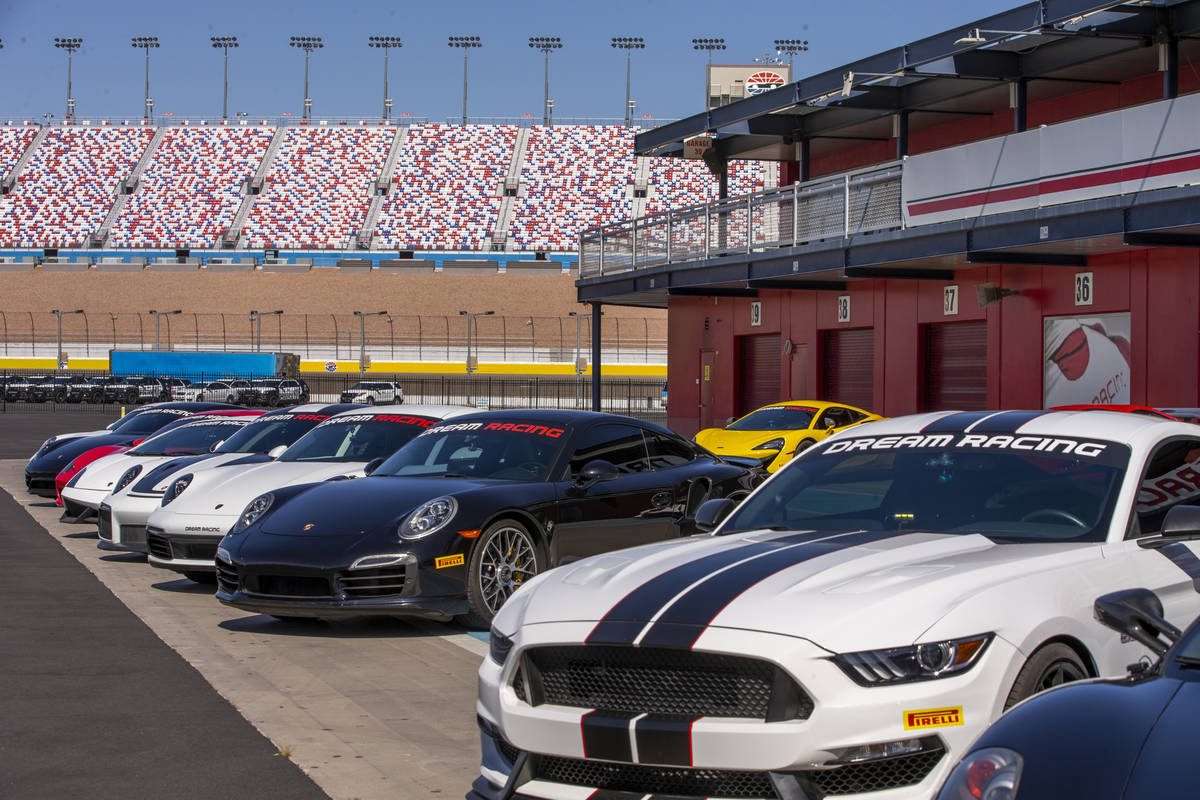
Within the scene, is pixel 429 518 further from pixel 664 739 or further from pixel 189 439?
pixel 189 439

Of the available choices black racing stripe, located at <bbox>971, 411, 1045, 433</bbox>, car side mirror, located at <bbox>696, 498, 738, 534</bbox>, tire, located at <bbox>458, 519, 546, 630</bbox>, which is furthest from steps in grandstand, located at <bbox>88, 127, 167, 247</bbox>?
black racing stripe, located at <bbox>971, 411, 1045, 433</bbox>

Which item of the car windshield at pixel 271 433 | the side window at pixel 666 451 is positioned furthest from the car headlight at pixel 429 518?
the car windshield at pixel 271 433

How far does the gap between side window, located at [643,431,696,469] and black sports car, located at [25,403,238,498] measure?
1004 cm

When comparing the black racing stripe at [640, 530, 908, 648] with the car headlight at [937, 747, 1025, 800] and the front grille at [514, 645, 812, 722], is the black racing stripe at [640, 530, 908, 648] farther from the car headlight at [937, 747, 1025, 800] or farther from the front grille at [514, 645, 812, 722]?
the car headlight at [937, 747, 1025, 800]

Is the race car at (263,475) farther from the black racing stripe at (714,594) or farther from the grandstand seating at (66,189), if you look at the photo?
the grandstand seating at (66,189)

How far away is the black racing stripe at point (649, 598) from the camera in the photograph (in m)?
3.89

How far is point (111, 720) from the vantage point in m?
6.12

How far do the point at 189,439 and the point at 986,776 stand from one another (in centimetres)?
1349

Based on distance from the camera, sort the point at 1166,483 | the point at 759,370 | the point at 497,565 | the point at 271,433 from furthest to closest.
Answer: the point at 759,370
the point at 271,433
the point at 497,565
the point at 1166,483

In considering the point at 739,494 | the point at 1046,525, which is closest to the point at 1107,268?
the point at 739,494

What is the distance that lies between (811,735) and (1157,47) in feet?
61.6

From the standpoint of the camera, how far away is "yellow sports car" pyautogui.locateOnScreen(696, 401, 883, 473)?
18.4m

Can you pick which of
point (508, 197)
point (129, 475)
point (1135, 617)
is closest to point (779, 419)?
point (129, 475)

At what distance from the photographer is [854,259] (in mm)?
21625
